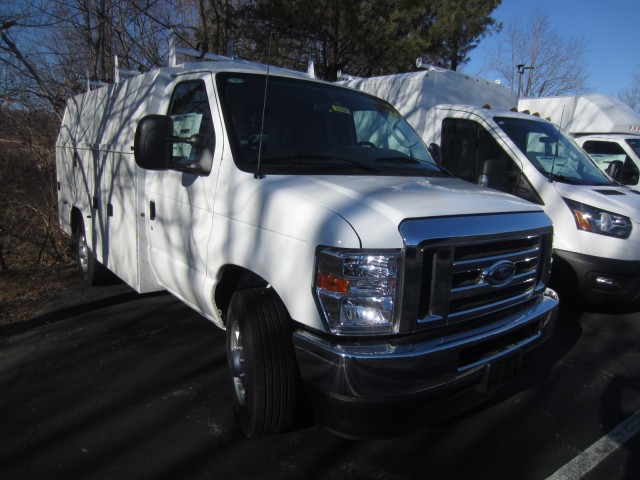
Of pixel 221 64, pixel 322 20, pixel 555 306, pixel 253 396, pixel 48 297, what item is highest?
pixel 322 20

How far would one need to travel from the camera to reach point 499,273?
105 inches

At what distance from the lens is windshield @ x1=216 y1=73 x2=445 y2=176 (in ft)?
10.4

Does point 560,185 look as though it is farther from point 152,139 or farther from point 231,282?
point 152,139

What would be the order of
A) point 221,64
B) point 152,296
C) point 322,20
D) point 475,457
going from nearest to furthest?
point 475,457 → point 221,64 → point 152,296 → point 322,20

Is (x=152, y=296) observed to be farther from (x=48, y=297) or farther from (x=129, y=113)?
(x=129, y=113)

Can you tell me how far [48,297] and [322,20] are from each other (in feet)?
33.4

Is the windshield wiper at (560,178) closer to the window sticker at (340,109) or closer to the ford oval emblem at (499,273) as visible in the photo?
the window sticker at (340,109)

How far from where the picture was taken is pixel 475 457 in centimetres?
288

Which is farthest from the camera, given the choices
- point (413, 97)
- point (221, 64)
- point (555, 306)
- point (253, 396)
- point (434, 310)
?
point (413, 97)

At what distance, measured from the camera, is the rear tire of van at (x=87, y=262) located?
5.82 m

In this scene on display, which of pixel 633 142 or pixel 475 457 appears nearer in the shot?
pixel 475 457

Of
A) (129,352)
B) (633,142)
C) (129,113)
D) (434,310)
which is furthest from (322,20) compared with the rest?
(434,310)

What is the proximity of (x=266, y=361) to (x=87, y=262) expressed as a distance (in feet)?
13.9

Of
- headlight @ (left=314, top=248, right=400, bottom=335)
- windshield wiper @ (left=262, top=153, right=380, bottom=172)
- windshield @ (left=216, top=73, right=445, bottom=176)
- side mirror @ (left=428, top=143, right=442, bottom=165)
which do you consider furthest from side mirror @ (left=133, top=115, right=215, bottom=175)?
side mirror @ (left=428, top=143, right=442, bottom=165)
